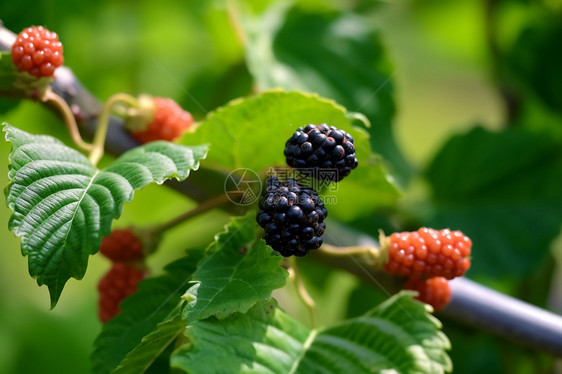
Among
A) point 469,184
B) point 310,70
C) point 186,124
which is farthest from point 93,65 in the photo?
point 469,184

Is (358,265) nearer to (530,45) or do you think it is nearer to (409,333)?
(409,333)

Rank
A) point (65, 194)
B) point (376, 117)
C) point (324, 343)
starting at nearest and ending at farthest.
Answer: point (65, 194)
point (324, 343)
point (376, 117)

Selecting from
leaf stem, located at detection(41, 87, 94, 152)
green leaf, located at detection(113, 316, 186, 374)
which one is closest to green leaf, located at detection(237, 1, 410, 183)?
leaf stem, located at detection(41, 87, 94, 152)

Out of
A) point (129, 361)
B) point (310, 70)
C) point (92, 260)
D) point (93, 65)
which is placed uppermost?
point (310, 70)

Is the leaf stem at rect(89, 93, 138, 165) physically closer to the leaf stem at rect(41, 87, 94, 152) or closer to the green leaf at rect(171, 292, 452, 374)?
the leaf stem at rect(41, 87, 94, 152)

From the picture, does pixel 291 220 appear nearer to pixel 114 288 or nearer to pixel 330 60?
pixel 114 288

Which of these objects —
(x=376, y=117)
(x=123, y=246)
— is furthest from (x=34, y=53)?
(x=376, y=117)
